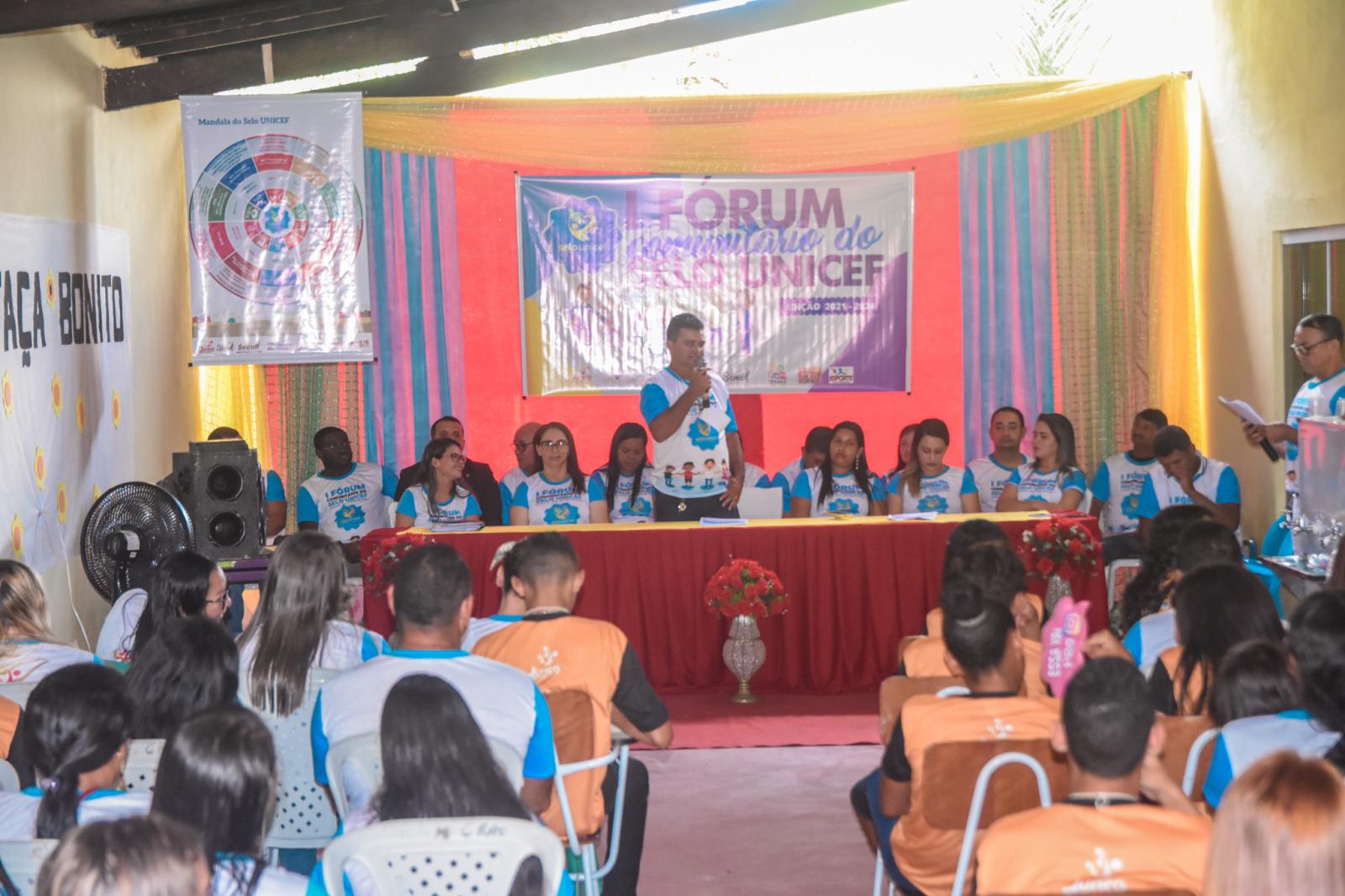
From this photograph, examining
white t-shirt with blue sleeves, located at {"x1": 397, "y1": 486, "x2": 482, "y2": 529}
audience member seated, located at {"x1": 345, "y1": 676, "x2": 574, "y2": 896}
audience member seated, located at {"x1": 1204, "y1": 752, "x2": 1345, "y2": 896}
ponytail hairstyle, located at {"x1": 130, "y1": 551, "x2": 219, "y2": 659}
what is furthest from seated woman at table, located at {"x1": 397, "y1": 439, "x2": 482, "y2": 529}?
audience member seated, located at {"x1": 1204, "y1": 752, "x2": 1345, "y2": 896}

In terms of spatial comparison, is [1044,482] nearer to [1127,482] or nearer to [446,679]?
[1127,482]

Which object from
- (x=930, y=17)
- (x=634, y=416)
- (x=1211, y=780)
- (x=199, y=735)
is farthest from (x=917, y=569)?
(x=930, y=17)

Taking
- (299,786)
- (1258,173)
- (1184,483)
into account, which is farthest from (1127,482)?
(299,786)

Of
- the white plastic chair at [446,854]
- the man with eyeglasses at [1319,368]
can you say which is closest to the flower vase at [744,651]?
the man with eyeglasses at [1319,368]

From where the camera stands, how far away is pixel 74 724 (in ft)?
8.39

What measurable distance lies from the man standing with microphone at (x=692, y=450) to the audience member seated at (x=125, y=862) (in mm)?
4942

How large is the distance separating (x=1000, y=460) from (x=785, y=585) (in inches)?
76.2

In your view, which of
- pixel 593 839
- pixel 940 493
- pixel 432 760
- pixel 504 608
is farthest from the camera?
pixel 940 493

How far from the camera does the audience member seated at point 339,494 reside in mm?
7938

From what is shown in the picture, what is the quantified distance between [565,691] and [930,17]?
12.7 meters

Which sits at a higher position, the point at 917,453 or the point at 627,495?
the point at 917,453

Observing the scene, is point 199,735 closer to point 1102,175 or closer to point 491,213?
point 491,213

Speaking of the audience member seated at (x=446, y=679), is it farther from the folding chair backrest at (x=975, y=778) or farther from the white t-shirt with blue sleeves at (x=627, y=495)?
the white t-shirt with blue sleeves at (x=627, y=495)

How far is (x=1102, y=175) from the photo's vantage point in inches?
350
